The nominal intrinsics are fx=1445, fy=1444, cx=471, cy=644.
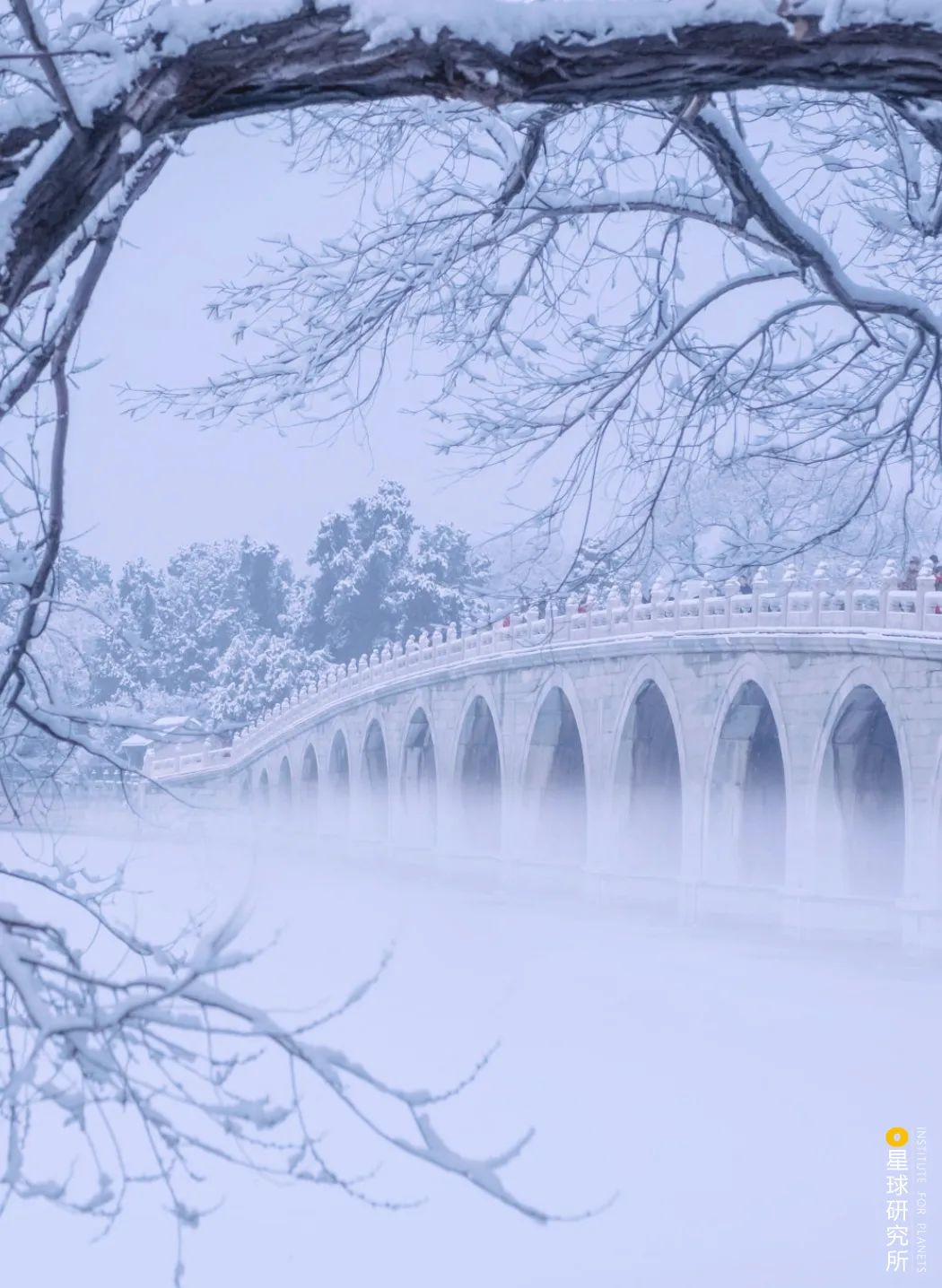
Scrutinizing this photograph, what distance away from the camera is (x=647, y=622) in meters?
19.8

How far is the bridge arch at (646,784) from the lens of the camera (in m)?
20.6

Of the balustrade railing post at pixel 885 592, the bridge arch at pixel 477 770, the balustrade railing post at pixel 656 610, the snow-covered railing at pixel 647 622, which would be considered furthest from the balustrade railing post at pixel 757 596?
the bridge arch at pixel 477 770

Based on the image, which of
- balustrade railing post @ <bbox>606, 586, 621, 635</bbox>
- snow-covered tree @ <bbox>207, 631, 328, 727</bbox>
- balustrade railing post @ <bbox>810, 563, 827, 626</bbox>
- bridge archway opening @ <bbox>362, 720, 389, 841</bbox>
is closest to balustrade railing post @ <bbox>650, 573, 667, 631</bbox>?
balustrade railing post @ <bbox>606, 586, 621, 635</bbox>

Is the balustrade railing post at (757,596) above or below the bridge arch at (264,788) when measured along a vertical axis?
above

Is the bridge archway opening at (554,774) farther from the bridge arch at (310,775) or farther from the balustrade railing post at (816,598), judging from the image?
the bridge arch at (310,775)

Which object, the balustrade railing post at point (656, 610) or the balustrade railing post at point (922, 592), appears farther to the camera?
the balustrade railing post at point (656, 610)

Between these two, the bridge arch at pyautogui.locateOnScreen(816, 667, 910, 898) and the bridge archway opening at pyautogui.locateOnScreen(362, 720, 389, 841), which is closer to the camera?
the bridge arch at pyautogui.locateOnScreen(816, 667, 910, 898)

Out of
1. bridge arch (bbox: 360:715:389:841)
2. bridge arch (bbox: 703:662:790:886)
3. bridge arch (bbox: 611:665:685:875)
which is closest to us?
bridge arch (bbox: 703:662:790:886)

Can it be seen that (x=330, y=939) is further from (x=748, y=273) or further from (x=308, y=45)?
(x=308, y=45)

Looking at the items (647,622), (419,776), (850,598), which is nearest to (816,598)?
(850,598)

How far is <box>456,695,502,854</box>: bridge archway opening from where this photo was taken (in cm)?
2439

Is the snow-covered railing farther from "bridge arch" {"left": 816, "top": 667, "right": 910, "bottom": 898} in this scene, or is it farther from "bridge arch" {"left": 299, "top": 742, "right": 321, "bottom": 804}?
"bridge arch" {"left": 816, "top": 667, "right": 910, "bottom": 898}

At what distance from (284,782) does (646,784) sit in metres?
11.5

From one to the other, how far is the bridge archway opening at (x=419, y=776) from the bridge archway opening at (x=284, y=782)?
13.2 feet
